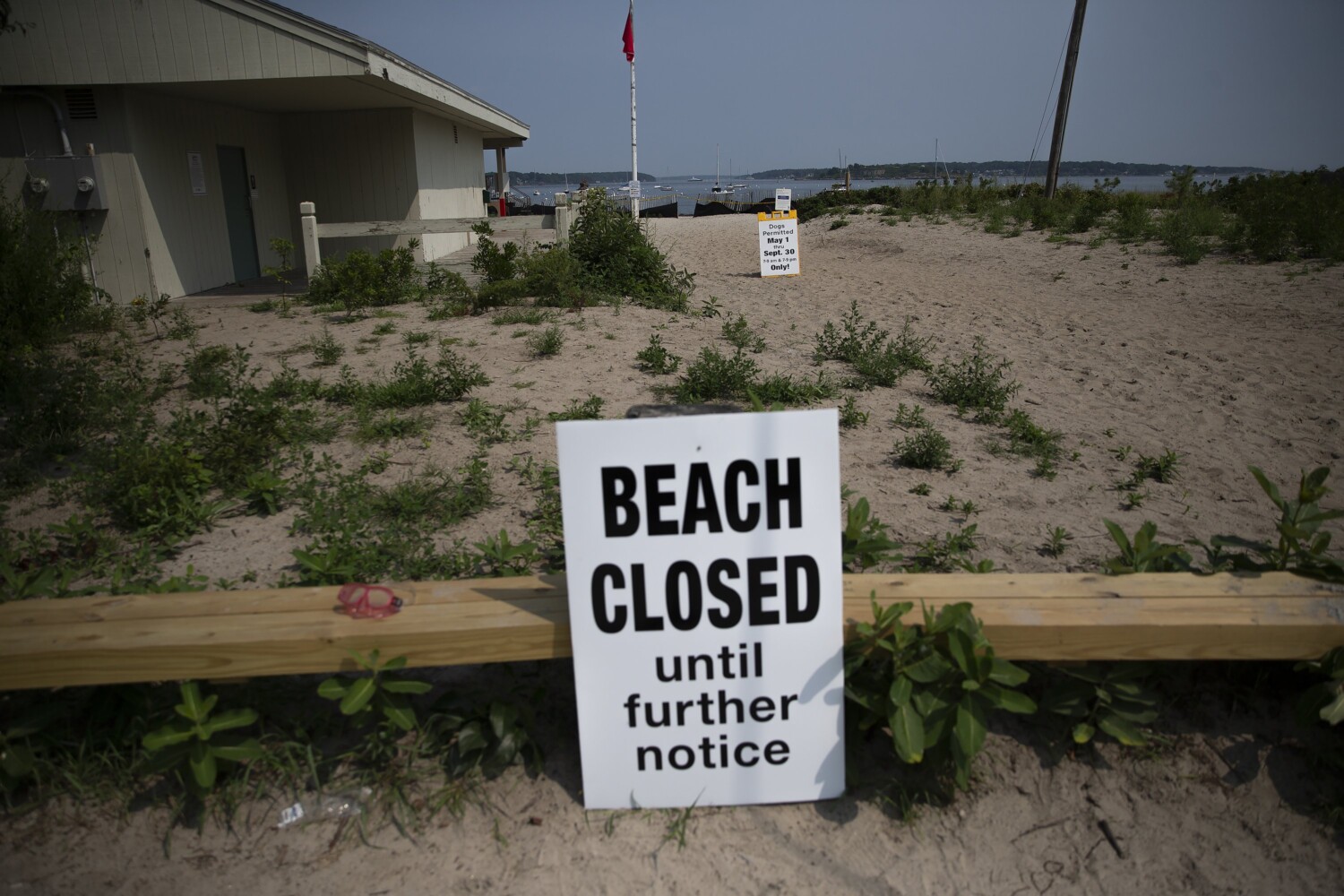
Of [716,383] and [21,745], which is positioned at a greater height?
[716,383]

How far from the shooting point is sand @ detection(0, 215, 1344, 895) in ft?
7.48

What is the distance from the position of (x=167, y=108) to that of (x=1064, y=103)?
19.2 meters

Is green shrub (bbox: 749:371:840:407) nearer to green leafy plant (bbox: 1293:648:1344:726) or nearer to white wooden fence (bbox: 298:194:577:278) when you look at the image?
green leafy plant (bbox: 1293:648:1344:726)

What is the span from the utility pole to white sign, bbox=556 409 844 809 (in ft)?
70.1

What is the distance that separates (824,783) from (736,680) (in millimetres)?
406

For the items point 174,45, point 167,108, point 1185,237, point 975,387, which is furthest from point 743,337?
point 1185,237

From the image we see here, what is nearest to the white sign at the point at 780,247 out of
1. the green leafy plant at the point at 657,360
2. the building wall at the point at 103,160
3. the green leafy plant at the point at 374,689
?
the green leafy plant at the point at 657,360

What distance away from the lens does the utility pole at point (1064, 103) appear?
66.1ft

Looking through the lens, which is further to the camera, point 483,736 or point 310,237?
point 310,237

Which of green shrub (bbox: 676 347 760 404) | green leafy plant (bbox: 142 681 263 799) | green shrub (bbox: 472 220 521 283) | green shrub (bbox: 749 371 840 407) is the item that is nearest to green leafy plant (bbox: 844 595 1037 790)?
green leafy plant (bbox: 142 681 263 799)

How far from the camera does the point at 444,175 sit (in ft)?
54.0

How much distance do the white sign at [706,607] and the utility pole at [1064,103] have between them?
21.4 metres

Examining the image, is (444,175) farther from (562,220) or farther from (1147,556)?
(1147,556)

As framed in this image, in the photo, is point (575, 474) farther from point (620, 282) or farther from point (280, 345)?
point (620, 282)
